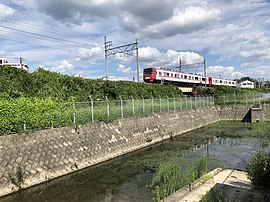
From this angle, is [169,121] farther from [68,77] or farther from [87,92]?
[68,77]

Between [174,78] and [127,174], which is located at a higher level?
[174,78]

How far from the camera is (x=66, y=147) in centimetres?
1112

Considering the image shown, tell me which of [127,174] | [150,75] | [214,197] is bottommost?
[127,174]

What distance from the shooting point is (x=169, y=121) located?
2070 cm

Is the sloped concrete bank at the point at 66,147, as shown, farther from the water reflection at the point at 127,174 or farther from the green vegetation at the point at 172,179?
the green vegetation at the point at 172,179

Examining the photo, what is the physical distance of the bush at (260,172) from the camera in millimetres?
6312

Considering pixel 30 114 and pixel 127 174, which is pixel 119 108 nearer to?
pixel 127 174

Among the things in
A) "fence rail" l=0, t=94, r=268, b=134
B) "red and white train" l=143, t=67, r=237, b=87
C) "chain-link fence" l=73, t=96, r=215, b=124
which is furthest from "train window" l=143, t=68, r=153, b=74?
"fence rail" l=0, t=94, r=268, b=134

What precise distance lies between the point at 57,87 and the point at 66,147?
27.1ft

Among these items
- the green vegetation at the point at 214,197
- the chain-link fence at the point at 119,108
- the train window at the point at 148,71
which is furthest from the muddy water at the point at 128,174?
the train window at the point at 148,71

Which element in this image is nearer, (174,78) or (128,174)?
(128,174)

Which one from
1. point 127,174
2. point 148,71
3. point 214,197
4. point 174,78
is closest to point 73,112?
point 127,174

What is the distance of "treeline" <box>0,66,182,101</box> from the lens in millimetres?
15020

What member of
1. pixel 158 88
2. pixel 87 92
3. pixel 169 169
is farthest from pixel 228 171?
pixel 158 88
